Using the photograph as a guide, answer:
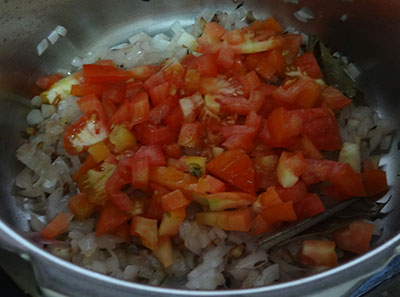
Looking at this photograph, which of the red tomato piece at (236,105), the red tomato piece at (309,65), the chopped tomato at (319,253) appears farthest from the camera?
the red tomato piece at (309,65)

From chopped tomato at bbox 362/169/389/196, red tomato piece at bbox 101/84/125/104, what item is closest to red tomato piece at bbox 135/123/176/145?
red tomato piece at bbox 101/84/125/104

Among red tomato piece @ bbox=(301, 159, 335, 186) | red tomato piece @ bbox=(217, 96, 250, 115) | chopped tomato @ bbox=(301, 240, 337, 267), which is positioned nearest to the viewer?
chopped tomato @ bbox=(301, 240, 337, 267)

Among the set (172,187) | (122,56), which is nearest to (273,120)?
(172,187)

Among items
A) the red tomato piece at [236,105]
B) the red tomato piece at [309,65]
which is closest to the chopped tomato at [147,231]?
the red tomato piece at [236,105]

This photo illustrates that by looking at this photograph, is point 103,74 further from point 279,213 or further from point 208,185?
point 279,213

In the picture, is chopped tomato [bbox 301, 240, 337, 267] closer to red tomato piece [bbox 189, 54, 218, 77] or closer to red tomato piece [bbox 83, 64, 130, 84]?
red tomato piece [bbox 189, 54, 218, 77]

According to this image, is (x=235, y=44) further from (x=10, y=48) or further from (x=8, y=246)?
(x=8, y=246)

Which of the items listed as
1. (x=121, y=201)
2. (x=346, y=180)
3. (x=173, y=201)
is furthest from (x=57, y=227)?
(x=346, y=180)

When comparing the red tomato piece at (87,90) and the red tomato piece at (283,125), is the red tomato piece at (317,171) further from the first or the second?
the red tomato piece at (87,90)
